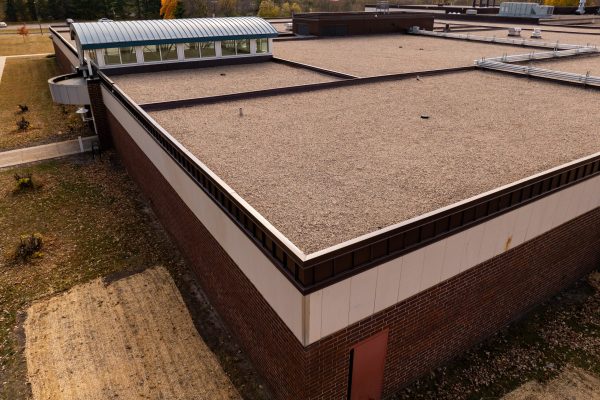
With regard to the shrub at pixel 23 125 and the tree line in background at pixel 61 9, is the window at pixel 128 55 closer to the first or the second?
the shrub at pixel 23 125

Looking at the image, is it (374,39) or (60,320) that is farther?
(374,39)

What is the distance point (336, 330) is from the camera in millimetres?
9664

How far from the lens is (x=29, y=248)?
58.9 ft

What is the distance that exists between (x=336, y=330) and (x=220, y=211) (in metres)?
4.56

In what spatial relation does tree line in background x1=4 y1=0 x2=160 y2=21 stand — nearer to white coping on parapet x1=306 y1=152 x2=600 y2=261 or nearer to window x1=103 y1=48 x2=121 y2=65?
window x1=103 y1=48 x2=121 y2=65

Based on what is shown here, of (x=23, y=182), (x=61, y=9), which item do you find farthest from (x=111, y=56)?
(x=61, y=9)

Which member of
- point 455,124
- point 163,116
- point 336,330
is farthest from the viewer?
point 163,116

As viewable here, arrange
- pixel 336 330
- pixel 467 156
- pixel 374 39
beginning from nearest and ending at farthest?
pixel 336 330
pixel 467 156
pixel 374 39

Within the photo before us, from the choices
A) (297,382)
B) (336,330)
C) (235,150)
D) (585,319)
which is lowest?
(585,319)

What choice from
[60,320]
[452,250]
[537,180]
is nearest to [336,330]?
[452,250]

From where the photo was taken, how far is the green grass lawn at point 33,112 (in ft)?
102

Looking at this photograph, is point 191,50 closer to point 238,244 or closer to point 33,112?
point 33,112

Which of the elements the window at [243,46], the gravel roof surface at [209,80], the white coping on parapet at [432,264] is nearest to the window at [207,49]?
the gravel roof surface at [209,80]

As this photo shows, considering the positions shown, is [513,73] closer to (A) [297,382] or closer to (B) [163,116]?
(B) [163,116]
